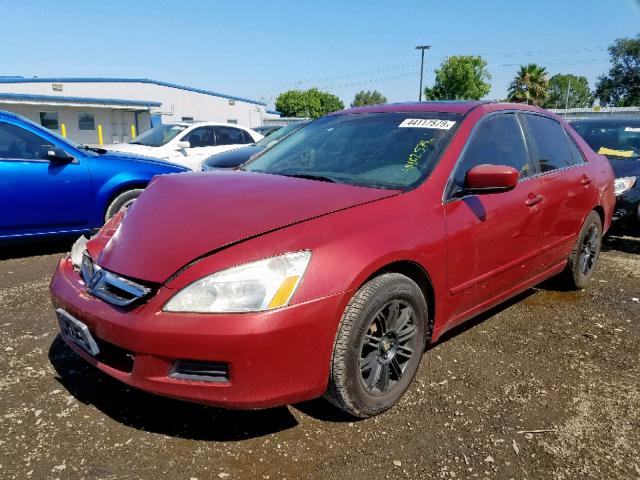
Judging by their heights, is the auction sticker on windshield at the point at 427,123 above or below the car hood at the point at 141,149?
above

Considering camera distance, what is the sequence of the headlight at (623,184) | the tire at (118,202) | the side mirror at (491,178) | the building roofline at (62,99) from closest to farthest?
1. the side mirror at (491,178)
2. the tire at (118,202)
3. the headlight at (623,184)
4. the building roofline at (62,99)

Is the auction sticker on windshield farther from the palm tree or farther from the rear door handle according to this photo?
the palm tree

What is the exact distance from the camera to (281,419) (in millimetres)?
2490

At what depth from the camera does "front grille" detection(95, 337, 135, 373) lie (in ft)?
7.14

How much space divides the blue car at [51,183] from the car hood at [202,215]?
283 cm

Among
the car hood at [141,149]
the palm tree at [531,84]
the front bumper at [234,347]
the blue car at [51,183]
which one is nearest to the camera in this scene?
the front bumper at [234,347]

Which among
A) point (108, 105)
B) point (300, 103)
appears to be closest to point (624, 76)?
point (300, 103)

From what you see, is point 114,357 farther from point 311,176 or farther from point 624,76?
point 624,76

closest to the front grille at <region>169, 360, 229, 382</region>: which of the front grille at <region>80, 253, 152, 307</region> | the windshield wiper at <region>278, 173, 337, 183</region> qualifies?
the front grille at <region>80, 253, 152, 307</region>

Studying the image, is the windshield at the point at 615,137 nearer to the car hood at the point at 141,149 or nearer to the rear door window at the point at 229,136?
the rear door window at the point at 229,136

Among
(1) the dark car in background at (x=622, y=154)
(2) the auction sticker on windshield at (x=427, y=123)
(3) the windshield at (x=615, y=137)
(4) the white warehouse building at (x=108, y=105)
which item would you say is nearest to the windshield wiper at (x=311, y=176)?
(2) the auction sticker on windshield at (x=427, y=123)

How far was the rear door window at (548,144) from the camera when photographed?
3.62 m

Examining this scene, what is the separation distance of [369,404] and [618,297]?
305 cm

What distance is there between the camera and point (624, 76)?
67.6 m
